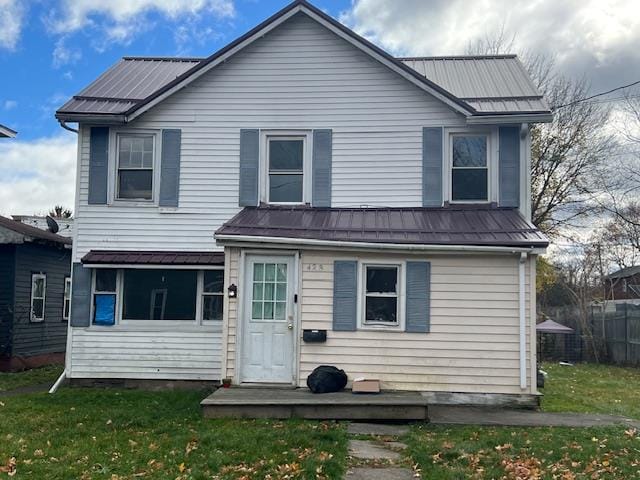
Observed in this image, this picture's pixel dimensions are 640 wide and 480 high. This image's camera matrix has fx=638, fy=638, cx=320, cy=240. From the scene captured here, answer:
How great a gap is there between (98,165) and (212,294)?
3.23 metres

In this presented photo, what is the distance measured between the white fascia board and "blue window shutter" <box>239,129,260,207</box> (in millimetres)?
1365

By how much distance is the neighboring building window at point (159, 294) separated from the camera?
11992 millimetres

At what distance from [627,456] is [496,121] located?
20.4 feet

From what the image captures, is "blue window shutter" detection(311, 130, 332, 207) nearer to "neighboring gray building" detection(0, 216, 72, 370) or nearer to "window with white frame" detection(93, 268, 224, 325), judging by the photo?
"window with white frame" detection(93, 268, 224, 325)

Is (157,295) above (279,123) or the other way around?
the other way around

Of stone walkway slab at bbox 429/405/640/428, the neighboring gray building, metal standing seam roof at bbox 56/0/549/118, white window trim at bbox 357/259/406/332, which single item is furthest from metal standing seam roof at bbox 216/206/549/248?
the neighboring gray building

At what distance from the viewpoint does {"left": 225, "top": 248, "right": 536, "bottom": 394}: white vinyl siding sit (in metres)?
10.0

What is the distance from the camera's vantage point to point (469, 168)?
458 inches

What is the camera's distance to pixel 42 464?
654 cm

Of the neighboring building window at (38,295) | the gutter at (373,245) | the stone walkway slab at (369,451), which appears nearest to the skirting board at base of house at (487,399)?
the gutter at (373,245)

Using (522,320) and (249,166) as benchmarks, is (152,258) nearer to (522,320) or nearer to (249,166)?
(249,166)

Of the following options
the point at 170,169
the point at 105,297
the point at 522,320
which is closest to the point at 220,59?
the point at 170,169

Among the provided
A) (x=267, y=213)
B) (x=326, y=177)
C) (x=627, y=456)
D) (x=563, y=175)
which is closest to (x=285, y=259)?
(x=267, y=213)

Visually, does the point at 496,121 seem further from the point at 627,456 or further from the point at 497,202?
the point at 627,456
